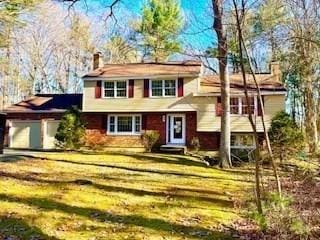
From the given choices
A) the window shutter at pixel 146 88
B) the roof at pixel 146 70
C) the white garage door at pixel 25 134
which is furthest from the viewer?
the white garage door at pixel 25 134

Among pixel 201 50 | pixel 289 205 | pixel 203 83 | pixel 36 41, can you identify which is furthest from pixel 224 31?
pixel 36 41

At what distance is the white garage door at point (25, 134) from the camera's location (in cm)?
3253

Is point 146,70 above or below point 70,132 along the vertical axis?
above

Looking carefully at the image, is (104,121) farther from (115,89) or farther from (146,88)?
(146,88)

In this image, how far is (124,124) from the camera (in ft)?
99.9

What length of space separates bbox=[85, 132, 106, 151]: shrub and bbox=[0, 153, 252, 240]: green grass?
1058 cm

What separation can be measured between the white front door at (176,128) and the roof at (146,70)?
283 cm

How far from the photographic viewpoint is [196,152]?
28.0 m

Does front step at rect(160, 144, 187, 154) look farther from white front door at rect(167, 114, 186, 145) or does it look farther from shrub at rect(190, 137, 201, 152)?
white front door at rect(167, 114, 186, 145)

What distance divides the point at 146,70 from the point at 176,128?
4532 millimetres

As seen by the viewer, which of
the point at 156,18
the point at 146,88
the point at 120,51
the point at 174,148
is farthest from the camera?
the point at 120,51

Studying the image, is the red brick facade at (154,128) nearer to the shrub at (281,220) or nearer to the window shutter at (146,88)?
the window shutter at (146,88)

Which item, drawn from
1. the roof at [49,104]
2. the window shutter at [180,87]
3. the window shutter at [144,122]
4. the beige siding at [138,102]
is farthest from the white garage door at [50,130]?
the window shutter at [180,87]

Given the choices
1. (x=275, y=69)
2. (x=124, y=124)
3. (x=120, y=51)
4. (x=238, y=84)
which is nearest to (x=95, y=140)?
(x=124, y=124)
